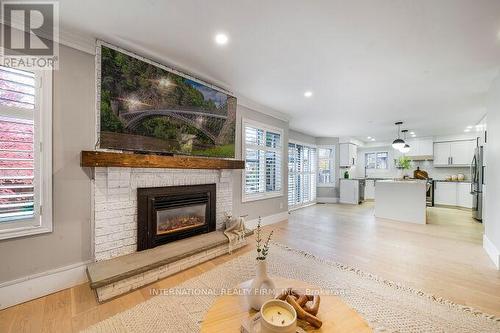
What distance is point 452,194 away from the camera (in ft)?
22.6

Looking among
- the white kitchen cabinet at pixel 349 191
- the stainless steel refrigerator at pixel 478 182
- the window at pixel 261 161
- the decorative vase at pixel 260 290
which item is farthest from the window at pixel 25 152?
the white kitchen cabinet at pixel 349 191

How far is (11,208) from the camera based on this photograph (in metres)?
1.90

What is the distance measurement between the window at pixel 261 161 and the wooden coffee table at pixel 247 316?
2906 millimetres

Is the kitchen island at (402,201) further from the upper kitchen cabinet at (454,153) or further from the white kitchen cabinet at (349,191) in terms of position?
the upper kitchen cabinet at (454,153)

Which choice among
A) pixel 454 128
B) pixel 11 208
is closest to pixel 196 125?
pixel 11 208

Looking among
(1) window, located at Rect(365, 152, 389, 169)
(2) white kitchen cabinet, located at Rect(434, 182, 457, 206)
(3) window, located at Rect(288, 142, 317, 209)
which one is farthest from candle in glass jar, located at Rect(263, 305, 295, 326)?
(1) window, located at Rect(365, 152, 389, 169)

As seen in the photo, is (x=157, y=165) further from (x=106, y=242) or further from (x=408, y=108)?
(x=408, y=108)

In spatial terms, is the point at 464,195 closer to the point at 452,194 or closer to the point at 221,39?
the point at 452,194

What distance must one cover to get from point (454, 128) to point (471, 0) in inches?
248

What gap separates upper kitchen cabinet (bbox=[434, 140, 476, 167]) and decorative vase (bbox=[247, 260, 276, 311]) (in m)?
9.01

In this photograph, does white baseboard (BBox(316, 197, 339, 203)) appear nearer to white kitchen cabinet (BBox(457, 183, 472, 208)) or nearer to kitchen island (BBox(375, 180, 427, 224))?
kitchen island (BBox(375, 180, 427, 224))

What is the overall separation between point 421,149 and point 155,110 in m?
8.93

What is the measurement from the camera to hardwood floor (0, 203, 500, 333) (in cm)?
180

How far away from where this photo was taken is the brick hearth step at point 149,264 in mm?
1982
